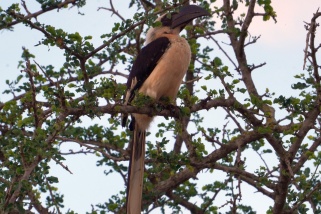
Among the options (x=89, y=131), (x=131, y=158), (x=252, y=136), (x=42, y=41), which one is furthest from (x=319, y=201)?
(x=42, y=41)

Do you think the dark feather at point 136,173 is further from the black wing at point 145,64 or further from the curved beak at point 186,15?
the curved beak at point 186,15

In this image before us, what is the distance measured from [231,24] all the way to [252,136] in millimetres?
1216

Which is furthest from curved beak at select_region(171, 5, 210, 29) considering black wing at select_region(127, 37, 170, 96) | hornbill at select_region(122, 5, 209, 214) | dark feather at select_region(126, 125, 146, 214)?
dark feather at select_region(126, 125, 146, 214)

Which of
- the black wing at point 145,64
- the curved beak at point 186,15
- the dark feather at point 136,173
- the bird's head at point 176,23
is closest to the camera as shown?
the dark feather at point 136,173

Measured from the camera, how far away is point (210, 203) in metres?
6.04

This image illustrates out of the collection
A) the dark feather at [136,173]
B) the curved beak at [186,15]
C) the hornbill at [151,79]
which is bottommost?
the dark feather at [136,173]

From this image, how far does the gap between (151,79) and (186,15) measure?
787mm

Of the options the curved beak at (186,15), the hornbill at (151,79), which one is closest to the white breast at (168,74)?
the hornbill at (151,79)

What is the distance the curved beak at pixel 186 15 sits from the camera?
5.61 m

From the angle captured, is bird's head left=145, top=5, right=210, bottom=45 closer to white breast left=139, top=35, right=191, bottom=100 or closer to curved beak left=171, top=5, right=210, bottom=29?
curved beak left=171, top=5, right=210, bottom=29

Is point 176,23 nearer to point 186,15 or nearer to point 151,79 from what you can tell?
point 186,15

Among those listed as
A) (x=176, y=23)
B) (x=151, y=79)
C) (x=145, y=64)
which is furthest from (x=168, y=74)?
(x=176, y=23)

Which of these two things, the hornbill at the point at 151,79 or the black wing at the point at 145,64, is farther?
the black wing at the point at 145,64

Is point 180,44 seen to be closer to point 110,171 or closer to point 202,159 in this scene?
point 202,159
